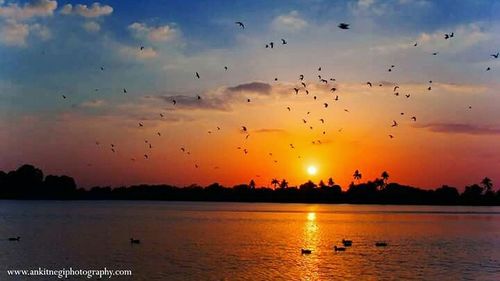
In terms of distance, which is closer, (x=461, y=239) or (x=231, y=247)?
(x=231, y=247)

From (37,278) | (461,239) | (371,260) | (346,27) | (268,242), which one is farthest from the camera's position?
(461,239)

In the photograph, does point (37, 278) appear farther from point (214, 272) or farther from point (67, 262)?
point (214, 272)

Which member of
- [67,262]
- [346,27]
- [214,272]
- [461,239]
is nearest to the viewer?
[346,27]

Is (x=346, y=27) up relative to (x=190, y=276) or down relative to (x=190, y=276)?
up

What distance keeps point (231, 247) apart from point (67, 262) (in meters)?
20.0

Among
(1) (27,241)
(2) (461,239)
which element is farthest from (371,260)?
(1) (27,241)

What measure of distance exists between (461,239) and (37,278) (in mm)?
60069

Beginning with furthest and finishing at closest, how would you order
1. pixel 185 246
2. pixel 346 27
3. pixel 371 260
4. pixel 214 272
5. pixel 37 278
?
pixel 185 246, pixel 371 260, pixel 214 272, pixel 37 278, pixel 346 27

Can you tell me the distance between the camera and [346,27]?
34062 millimetres

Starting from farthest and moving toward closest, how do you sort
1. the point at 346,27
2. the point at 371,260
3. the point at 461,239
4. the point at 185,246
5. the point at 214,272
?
1. the point at 461,239
2. the point at 185,246
3. the point at 371,260
4. the point at 214,272
5. the point at 346,27

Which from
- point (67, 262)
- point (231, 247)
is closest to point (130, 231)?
point (231, 247)

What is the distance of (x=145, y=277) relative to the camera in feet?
148

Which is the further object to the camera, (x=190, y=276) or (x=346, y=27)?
(x=190, y=276)

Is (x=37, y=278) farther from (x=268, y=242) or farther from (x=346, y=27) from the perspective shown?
(x=268, y=242)
